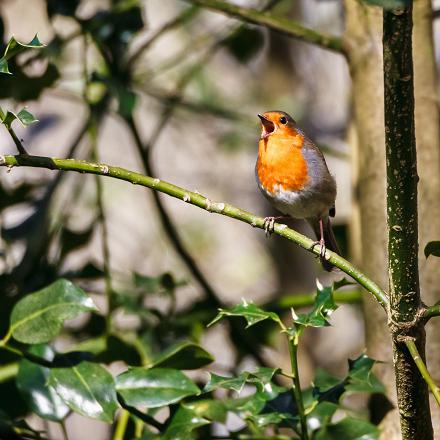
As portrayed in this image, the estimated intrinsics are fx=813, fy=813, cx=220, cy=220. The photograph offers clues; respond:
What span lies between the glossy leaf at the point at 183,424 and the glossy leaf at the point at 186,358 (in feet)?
0.24

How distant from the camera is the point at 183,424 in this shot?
1.15 metres

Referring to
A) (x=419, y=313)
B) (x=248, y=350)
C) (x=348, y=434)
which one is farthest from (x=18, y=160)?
(x=248, y=350)

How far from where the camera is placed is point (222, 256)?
477 centimetres

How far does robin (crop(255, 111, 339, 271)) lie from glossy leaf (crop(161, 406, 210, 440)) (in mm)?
862

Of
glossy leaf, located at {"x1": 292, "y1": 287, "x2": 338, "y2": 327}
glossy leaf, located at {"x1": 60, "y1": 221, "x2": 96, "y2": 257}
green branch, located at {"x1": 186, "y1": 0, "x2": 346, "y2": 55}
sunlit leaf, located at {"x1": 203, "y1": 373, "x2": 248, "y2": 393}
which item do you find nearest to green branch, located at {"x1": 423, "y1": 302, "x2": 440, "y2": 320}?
glossy leaf, located at {"x1": 292, "y1": 287, "x2": 338, "y2": 327}

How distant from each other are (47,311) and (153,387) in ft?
0.63

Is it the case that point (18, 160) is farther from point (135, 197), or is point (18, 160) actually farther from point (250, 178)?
point (135, 197)

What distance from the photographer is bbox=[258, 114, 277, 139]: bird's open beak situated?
6.84 ft

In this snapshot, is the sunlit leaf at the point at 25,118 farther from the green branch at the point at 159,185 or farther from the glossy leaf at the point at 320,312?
the glossy leaf at the point at 320,312

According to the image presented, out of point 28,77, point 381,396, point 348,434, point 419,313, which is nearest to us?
point 419,313

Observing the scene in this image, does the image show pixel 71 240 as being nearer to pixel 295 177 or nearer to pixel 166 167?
pixel 295 177

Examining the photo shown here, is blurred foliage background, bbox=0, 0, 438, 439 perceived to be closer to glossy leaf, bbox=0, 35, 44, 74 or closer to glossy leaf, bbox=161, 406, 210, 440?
glossy leaf, bbox=161, 406, 210, 440

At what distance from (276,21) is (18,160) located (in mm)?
734

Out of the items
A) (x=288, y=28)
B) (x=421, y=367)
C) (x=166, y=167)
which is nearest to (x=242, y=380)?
(x=421, y=367)
